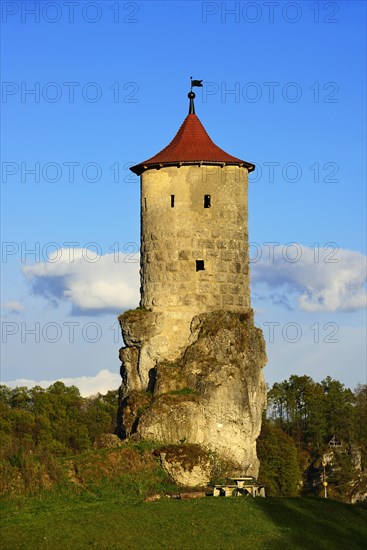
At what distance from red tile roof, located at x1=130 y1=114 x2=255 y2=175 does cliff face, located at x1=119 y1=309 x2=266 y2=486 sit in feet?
17.9

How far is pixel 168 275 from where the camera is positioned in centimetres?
4603

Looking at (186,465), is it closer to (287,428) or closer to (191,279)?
(191,279)

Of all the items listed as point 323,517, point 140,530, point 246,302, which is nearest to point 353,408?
point 246,302

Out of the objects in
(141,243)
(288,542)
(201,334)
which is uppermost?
(141,243)

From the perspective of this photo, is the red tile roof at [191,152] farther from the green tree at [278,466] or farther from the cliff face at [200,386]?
the green tree at [278,466]

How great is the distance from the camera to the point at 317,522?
36875 mm

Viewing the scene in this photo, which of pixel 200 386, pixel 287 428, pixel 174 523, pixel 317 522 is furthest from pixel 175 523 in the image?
pixel 287 428

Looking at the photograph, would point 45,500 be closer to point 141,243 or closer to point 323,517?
point 323,517

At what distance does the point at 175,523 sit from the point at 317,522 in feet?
15.9

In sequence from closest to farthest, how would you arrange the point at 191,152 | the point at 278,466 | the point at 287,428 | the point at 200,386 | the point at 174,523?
the point at 174,523, the point at 200,386, the point at 191,152, the point at 278,466, the point at 287,428

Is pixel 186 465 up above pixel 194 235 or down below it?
below

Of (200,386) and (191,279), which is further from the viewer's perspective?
(191,279)

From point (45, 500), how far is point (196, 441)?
788cm

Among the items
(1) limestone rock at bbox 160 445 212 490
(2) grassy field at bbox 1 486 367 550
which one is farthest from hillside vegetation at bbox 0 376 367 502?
(2) grassy field at bbox 1 486 367 550
